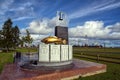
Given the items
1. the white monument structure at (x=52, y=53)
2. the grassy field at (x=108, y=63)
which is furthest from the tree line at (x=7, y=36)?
the white monument structure at (x=52, y=53)

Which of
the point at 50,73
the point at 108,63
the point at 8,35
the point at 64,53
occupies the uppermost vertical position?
the point at 8,35

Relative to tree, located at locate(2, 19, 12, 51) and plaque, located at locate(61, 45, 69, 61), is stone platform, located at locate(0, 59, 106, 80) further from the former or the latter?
tree, located at locate(2, 19, 12, 51)

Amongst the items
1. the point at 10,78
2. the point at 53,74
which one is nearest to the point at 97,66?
the point at 53,74

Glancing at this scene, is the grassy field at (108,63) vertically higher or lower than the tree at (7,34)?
lower

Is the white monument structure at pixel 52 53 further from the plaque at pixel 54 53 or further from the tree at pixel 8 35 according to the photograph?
the tree at pixel 8 35

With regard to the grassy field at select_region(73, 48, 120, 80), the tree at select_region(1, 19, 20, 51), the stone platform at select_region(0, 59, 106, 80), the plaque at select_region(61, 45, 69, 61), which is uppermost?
the tree at select_region(1, 19, 20, 51)

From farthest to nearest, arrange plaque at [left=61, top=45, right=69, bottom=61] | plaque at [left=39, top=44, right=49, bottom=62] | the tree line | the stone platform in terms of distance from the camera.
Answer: the tree line → plaque at [left=61, top=45, right=69, bottom=61] → plaque at [left=39, top=44, right=49, bottom=62] → the stone platform

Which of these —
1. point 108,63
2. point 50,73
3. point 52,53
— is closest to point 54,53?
point 52,53

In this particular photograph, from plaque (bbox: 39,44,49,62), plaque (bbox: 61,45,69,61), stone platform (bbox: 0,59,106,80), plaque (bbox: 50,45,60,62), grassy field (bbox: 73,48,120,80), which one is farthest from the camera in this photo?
plaque (bbox: 61,45,69,61)

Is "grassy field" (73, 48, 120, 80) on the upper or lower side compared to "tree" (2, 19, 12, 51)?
lower

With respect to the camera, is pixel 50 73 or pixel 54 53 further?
pixel 54 53

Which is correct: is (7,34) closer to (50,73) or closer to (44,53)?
(44,53)

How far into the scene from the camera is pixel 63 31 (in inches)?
677

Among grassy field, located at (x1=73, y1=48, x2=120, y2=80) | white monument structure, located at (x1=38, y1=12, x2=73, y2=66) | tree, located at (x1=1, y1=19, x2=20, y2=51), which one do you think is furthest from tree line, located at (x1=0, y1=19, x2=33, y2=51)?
white monument structure, located at (x1=38, y1=12, x2=73, y2=66)
